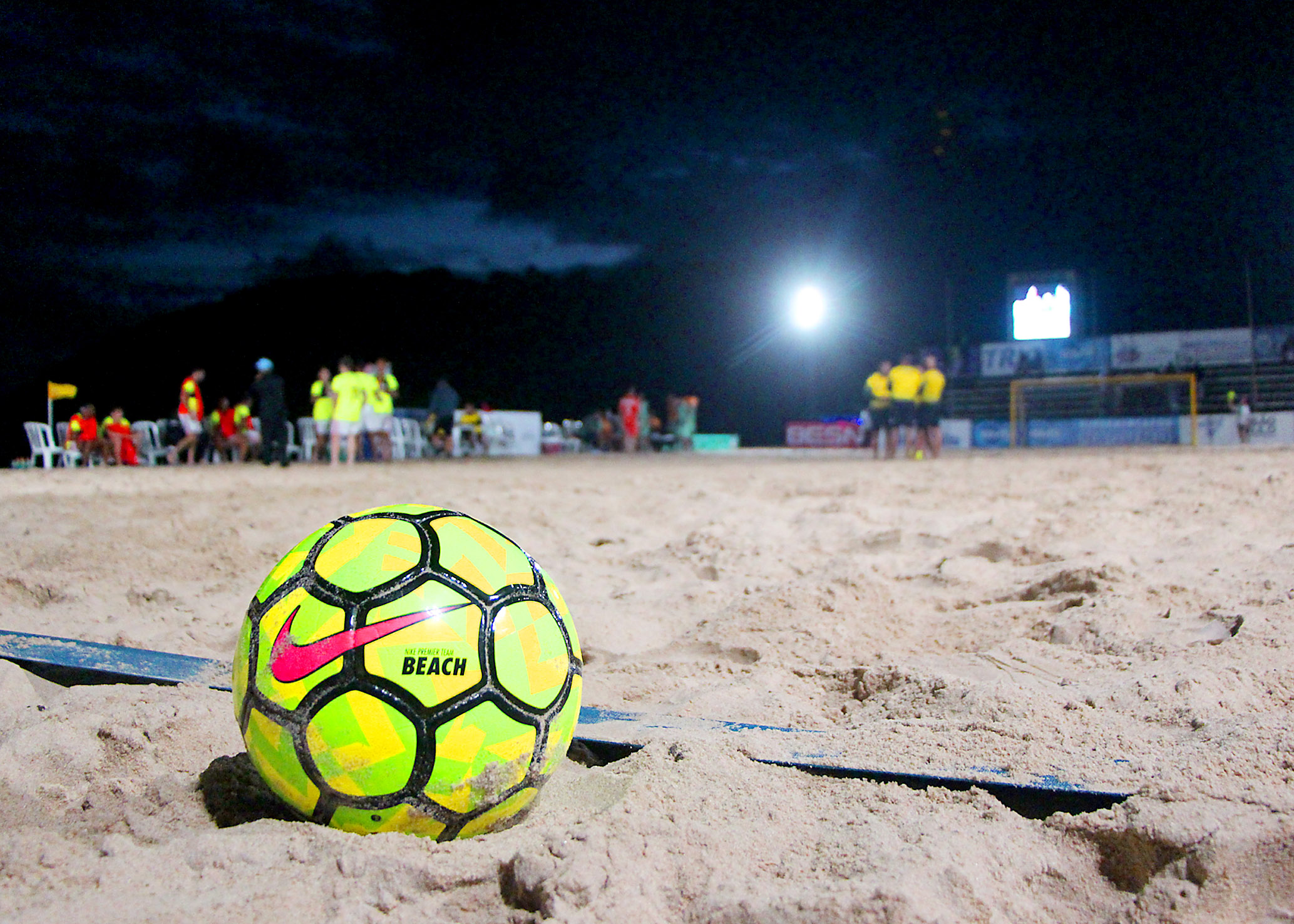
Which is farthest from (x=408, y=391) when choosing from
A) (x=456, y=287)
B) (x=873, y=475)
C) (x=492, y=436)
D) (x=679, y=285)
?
(x=873, y=475)

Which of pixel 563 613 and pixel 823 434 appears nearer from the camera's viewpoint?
pixel 563 613

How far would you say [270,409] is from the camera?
39.5ft

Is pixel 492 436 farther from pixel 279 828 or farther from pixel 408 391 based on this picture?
pixel 408 391

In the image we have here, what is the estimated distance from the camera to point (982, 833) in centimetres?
167

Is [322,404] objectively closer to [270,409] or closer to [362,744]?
[270,409]

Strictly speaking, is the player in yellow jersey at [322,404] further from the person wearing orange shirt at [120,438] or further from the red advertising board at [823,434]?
the red advertising board at [823,434]

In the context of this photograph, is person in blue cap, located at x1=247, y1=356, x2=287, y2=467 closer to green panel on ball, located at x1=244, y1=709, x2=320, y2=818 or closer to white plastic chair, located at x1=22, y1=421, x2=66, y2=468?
white plastic chair, located at x1=22, y1=421, x2=66, y2=468

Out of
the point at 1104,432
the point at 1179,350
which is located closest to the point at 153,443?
the point at 1104,432

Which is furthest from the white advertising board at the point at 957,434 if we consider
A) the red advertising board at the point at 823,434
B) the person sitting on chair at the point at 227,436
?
the person sitting on chair at the point at 227,436

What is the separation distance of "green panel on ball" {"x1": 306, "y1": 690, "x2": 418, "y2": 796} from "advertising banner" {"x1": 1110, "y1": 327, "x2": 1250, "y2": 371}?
3148cm

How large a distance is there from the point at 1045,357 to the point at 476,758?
31507 mm

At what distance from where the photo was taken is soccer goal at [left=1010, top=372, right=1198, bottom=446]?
21.5 metres

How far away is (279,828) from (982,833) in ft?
4.85

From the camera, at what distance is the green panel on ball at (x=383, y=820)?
5.50ft
